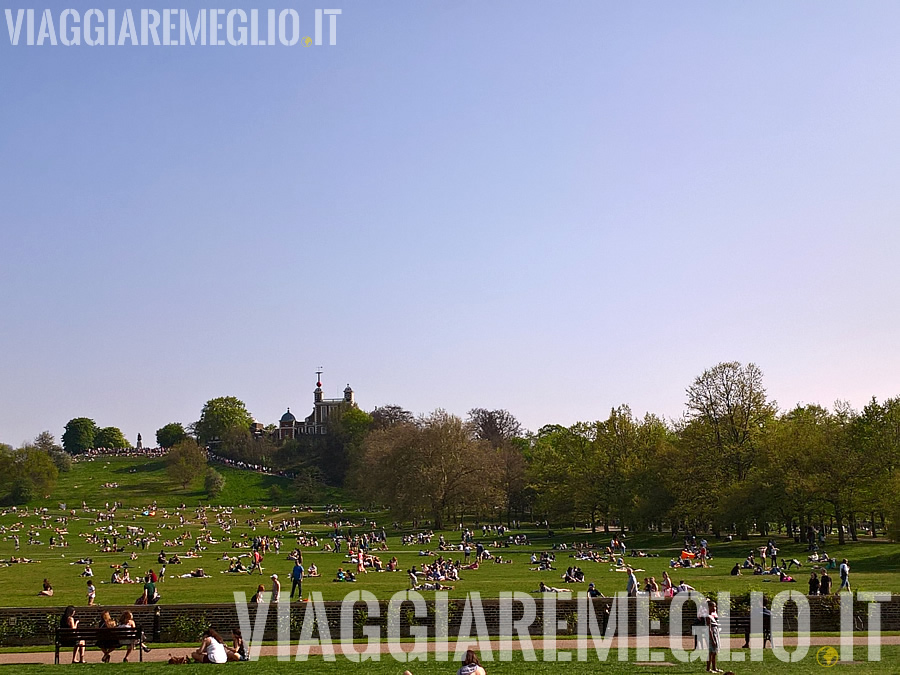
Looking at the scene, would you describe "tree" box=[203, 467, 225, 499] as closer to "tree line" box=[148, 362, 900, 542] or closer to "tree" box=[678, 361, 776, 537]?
"tree line" box=[148, 362, 900, 542]

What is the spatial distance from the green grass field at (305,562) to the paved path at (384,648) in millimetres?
7393

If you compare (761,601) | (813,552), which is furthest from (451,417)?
(761,601)

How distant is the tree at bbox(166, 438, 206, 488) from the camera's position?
129 meters

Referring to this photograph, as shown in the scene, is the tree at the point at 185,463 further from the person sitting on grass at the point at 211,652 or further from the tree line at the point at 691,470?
the person sitting on grass at the point at 211,652

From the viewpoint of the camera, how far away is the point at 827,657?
20.2m

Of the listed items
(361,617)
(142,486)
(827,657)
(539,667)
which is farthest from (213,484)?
(827,657)

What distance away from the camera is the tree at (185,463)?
423 feet

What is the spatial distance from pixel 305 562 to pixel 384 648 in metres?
29.9

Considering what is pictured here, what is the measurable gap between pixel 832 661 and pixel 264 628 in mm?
13482

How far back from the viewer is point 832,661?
19.7 meters

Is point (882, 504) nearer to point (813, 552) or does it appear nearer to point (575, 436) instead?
point (813, 552)

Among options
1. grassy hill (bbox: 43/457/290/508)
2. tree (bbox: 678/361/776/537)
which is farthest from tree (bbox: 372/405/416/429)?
tree (bbox: 678/361/776/537)

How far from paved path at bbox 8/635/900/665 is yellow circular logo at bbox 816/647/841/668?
31.2 inches

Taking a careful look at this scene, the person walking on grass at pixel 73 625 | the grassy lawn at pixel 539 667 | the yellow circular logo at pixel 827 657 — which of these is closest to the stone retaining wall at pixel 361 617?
the person walking on grass at pixel 73 625
